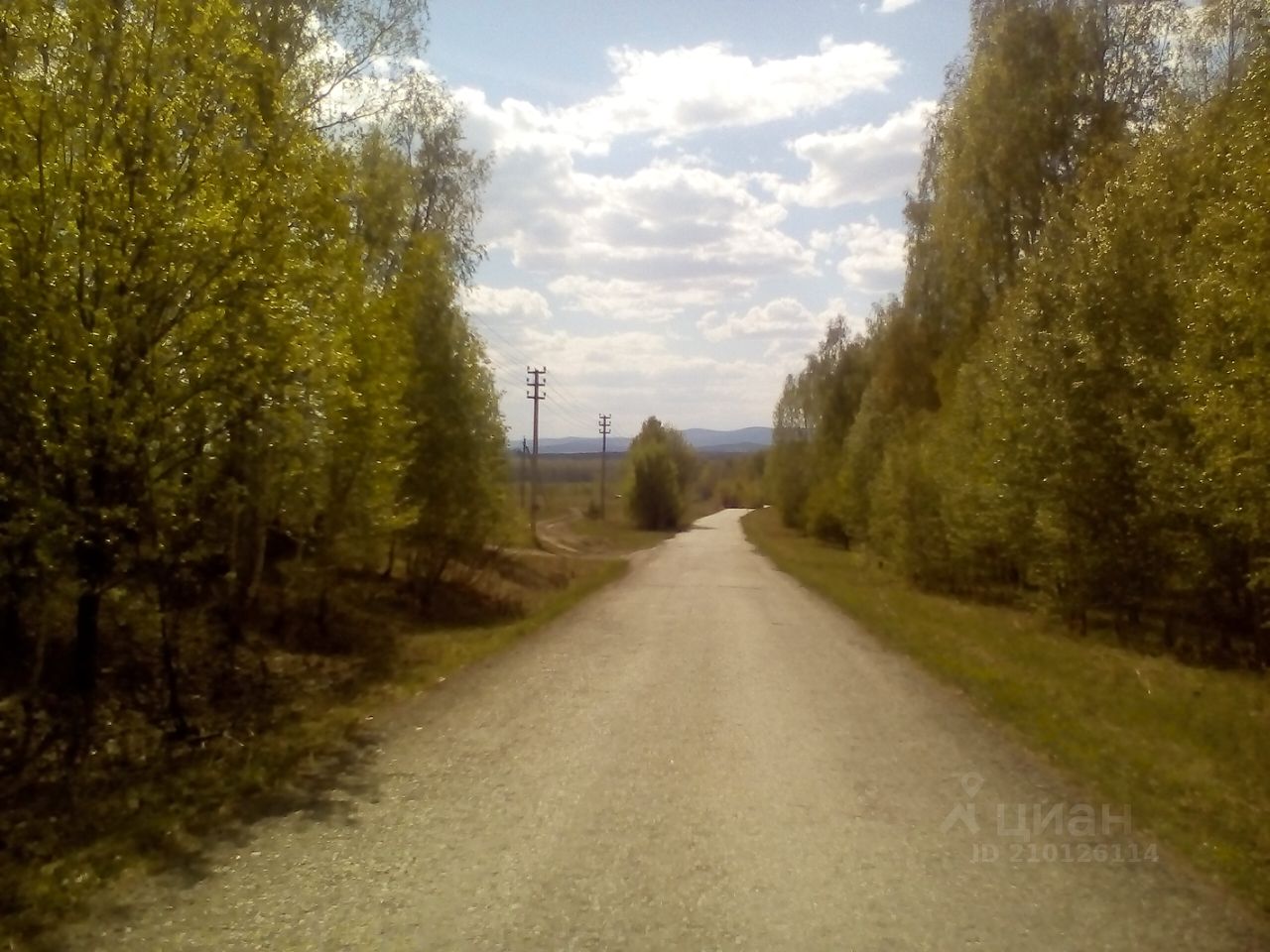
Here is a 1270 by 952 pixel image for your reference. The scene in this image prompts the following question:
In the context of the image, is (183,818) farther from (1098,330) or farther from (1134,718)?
(1098,330)

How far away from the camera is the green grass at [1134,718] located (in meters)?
7.73

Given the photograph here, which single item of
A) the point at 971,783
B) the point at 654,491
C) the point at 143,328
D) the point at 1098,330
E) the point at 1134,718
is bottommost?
the point at 1134,718

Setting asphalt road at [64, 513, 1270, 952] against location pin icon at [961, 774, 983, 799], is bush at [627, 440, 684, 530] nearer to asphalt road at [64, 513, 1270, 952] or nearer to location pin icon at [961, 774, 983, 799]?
asphalt road at [64, 513, 1270, 952]

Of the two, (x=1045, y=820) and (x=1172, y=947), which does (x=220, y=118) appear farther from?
(x=1172, y=947)

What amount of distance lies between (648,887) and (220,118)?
8109mm

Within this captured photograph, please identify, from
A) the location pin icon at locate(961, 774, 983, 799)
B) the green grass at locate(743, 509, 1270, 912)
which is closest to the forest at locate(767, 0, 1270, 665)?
the green grass at locate(743, 509, 1270, 912)

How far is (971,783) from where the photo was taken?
28.5 ft

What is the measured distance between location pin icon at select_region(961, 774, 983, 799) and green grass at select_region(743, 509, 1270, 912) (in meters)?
0.87

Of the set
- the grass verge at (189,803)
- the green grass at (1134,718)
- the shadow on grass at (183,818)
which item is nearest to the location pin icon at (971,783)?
the green grass at (1134,718)

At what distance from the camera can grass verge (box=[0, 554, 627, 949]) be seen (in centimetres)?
640

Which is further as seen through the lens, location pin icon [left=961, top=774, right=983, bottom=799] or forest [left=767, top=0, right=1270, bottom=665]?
forest [left=767, top=0, right=1270, bottom=665]

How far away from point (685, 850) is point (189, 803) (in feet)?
12.8

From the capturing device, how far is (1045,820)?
7719mm

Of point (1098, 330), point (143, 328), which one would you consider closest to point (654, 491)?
point (1098, 330)
